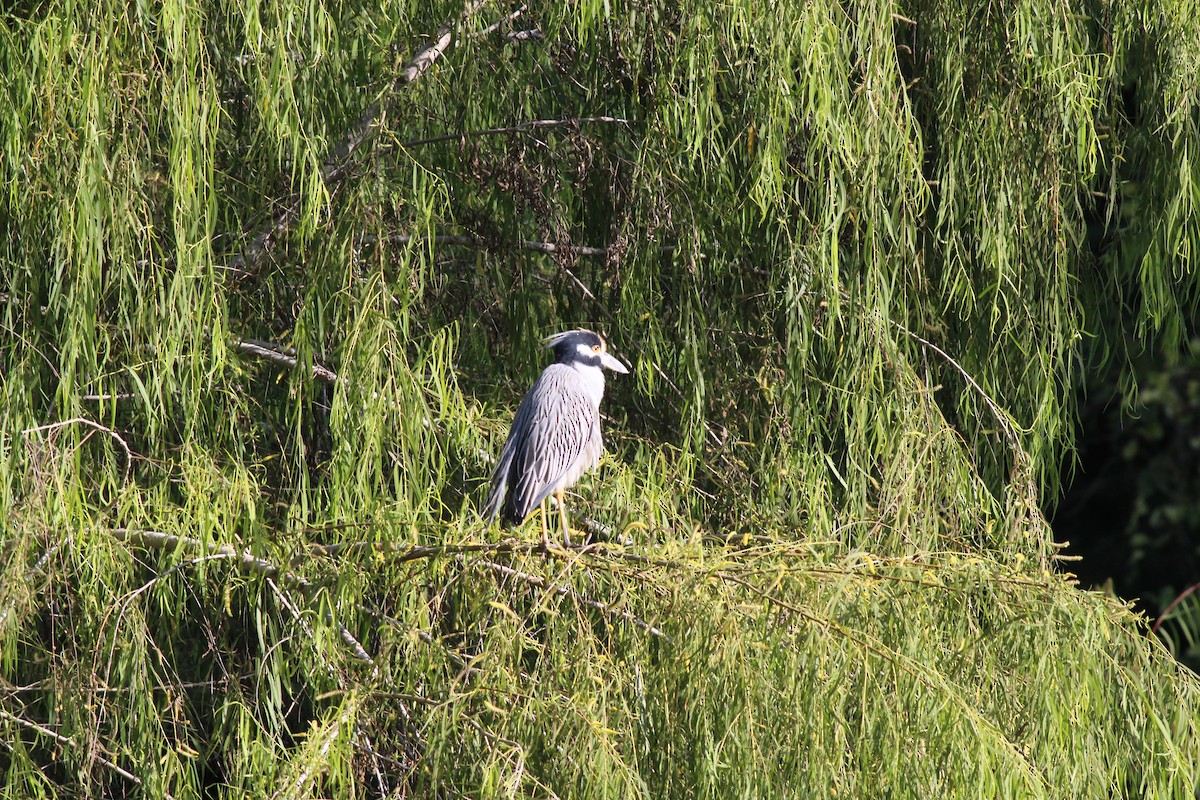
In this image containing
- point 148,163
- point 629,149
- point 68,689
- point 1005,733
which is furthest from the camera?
point 629,149

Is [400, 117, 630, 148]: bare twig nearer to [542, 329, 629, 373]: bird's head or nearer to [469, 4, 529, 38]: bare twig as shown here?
[469, 4, 529, 38]: bare twig

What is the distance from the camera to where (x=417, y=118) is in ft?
9.16

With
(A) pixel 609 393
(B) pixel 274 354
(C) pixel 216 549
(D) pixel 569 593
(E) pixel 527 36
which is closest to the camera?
(D) pixel 569 593

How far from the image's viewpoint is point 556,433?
2.68 m

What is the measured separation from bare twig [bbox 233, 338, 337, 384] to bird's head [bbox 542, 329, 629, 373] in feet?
1.67

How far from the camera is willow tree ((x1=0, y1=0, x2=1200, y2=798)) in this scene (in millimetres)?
1936

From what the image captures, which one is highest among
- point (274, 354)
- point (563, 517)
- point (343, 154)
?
point (343, 154)

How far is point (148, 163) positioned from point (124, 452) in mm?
528

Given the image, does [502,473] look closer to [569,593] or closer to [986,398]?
[569,593]

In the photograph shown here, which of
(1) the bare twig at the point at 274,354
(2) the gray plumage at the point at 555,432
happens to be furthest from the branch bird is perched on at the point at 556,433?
(1) the bare twig at the point at 274,354

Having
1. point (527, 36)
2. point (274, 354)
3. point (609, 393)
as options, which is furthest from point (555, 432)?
point (527, 36)

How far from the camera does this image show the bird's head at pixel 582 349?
9.05ft

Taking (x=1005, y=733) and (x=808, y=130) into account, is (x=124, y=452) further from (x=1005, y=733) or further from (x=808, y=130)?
(x=1005, y=733)

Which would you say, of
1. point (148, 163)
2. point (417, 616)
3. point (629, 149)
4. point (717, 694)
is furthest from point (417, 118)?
point (717, 694)
